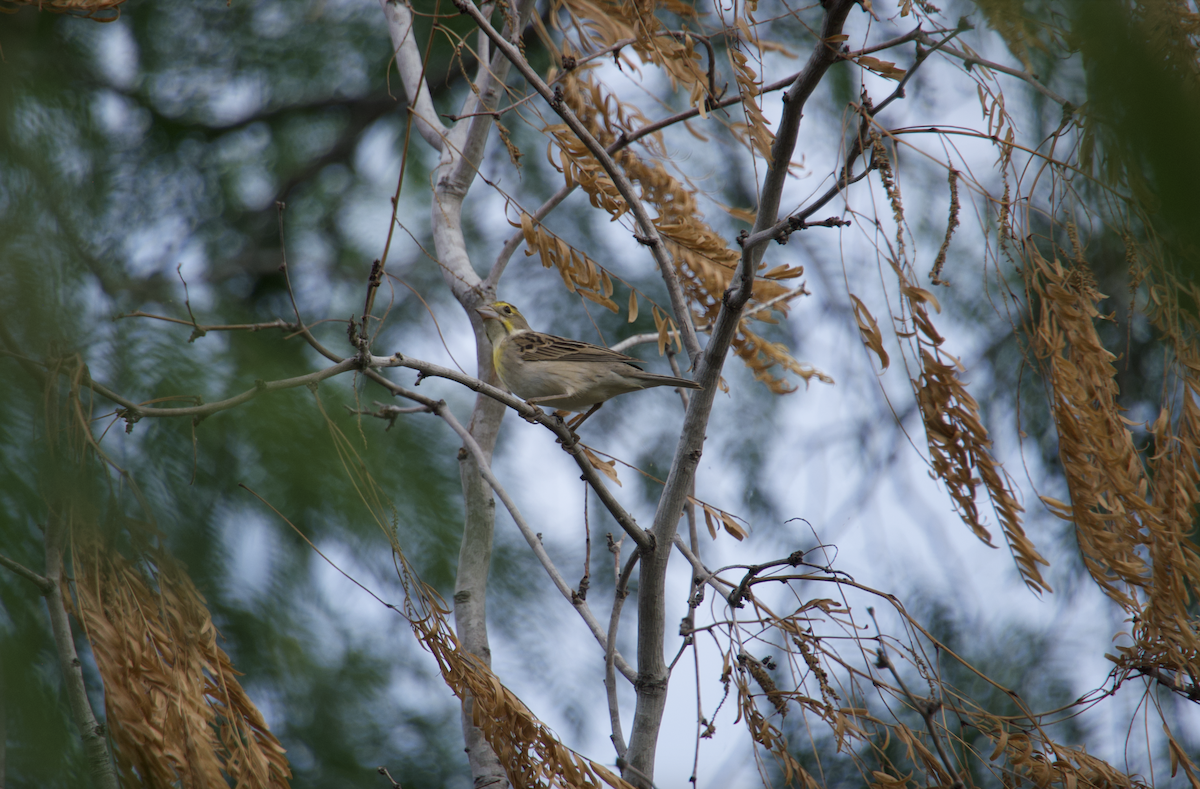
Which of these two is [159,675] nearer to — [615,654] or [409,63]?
[615,654]

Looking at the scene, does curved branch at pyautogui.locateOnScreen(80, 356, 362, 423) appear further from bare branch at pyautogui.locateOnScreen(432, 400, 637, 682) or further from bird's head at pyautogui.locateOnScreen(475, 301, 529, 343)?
bird's head at pyautogui.locateOnScreen(475, 301, 529, 343)

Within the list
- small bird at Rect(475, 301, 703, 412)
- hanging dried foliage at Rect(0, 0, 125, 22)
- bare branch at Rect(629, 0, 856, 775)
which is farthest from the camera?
small bird at Rect(475, 301, 703, 412)

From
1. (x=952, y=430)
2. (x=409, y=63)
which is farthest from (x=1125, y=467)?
(x=409, y=63)

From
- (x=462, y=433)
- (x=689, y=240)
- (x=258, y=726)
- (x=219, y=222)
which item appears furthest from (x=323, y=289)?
(x=258, y=726)

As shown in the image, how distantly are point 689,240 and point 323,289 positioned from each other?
245 centimetres

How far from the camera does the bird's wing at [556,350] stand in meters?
4.42

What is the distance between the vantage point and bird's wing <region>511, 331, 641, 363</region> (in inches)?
174

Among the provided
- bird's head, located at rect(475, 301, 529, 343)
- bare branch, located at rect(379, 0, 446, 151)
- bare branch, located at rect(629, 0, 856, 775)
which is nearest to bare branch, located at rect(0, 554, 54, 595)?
bare branch, located at rect(629, 0, 856, 775)

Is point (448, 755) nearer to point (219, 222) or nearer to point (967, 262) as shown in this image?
point (219, 222)

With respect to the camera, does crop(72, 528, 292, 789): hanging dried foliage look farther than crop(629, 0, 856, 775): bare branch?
No

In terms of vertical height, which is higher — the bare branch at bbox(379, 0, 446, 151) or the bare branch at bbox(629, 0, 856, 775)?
the bare branch at bbox(379, 0, 446, 151)

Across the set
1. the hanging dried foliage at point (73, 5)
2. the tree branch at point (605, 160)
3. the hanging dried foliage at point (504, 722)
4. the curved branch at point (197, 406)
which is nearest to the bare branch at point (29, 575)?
the curved branch at point (197, 406)

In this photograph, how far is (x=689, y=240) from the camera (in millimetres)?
3010

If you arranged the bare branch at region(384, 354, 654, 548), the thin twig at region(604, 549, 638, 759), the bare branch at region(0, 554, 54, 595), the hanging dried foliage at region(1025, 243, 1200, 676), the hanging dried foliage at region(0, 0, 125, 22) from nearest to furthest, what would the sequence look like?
the bare branch at region(0, 554, 54, 595) → the hanging dried foliage at region(0, 0, 125, 22) → the hanging dried foliage at region(1025, 243, 1200, 676) → the bare branch at region(384, 354, 654, 548) → the thin twig at region(604, 549, 638, 759)
